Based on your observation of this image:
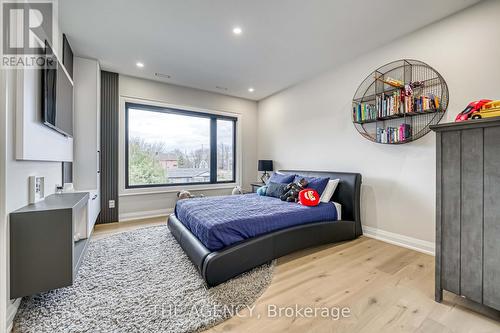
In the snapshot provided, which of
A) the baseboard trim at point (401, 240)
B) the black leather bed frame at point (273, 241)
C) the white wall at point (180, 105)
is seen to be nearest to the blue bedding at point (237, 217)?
the black leather bed frame at point (273, 241)

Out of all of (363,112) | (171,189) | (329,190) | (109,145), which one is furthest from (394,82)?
(109,145)

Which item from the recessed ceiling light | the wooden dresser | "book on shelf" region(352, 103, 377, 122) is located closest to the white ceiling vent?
the recessed ceiling light

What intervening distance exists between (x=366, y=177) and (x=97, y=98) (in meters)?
4.39

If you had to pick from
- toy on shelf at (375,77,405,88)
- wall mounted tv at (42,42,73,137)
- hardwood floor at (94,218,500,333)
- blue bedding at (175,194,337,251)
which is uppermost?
toy on shelf at (375,77,405,88)

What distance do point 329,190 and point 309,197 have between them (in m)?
0.45

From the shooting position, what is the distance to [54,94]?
2.02 metres

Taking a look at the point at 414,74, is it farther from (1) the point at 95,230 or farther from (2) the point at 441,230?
(1) the point at 95,230

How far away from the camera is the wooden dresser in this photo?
1408 mm

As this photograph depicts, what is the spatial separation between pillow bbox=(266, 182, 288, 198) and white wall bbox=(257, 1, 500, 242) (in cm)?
93

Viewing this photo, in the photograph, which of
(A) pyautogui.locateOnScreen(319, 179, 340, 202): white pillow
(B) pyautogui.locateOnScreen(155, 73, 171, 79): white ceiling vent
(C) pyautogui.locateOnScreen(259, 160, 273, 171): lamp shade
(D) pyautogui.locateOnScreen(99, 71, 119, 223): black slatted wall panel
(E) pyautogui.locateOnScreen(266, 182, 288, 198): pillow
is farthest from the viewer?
(C) pyautogui.locateOnScreen(259, 160, 273, 171): lamp shade

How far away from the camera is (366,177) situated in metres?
3.16

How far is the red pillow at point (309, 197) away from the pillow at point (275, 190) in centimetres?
47

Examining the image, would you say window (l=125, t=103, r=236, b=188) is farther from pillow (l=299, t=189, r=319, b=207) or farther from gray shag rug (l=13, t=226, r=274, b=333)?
pillow (l=299, t=189, r=319, b=207)

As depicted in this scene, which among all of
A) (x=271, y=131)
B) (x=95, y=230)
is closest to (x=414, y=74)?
(x=271, y=131)
